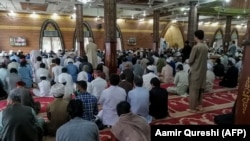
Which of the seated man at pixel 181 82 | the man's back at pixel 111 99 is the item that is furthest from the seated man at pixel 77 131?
the seated man at pixel 181 82

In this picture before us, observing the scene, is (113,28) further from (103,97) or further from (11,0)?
(11,0)

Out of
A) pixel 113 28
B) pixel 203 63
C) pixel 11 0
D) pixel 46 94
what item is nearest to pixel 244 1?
pixel 113 28

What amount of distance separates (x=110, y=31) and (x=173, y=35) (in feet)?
46.6

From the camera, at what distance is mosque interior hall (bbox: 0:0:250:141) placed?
222cm

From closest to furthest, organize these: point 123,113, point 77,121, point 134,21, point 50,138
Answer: point 77,121, point 123,113, point 50,138, point 134,21

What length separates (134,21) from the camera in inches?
702

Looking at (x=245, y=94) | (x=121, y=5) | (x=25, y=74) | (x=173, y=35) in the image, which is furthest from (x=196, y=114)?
(x=173, y=35)

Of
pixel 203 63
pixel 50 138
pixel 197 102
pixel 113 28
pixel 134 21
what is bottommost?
pixel 50 138

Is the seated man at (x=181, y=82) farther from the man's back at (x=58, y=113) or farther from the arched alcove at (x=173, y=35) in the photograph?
the arched alcove at (x=173, y=35)

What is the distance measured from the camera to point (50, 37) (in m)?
14.9

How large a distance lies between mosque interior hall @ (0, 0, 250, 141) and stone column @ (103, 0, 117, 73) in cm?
3

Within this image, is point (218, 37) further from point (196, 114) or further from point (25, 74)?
point (25, 74)

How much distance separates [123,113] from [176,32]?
1864 cm

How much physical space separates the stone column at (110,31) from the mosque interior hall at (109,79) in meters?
0.03
